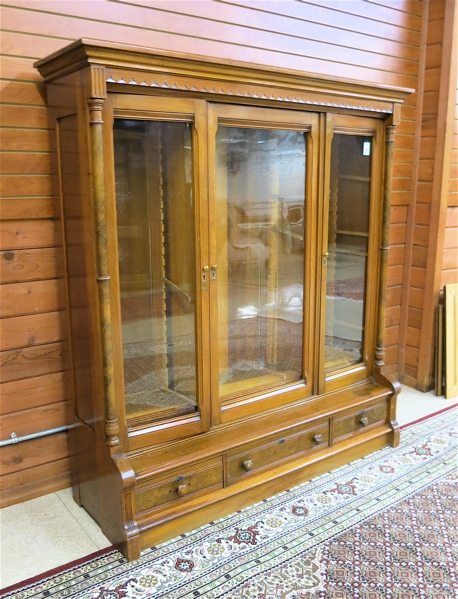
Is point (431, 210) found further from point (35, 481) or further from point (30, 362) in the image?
point (35, 481)

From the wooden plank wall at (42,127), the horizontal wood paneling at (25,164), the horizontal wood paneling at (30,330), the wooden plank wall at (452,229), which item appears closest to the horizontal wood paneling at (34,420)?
the wooden plank wall at (42,127)

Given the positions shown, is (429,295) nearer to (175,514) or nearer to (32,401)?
(175,514)

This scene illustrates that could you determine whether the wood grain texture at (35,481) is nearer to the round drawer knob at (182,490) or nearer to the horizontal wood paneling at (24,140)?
the round drawer knob at (182,490)

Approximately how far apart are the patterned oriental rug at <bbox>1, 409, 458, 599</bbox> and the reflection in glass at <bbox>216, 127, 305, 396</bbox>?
1.76 feet

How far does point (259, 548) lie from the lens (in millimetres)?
2033

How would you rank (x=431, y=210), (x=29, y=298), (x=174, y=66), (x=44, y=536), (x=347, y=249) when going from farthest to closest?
1. (x=431, y=210)
2. (x=347, y=249)
3. (x=29, y=298)
4. (x=44, y=536)
5. (x=174, y=66)

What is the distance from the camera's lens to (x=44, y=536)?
2.11 m

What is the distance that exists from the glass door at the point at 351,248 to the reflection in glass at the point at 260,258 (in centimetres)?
17

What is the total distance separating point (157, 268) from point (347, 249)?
3.28 ft

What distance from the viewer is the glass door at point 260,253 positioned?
7.34 ft

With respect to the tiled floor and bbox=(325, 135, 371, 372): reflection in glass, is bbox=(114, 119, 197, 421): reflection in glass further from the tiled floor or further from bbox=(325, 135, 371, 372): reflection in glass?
bbox=(325, 135, 371, 372): reflection in glass

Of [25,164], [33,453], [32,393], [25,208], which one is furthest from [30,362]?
[25,164]

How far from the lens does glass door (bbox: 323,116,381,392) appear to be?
2512mm

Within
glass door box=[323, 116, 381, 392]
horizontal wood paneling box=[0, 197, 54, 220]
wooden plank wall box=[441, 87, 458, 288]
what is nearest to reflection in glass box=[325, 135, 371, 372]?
glass door box=[323, 116, 381, 392]
